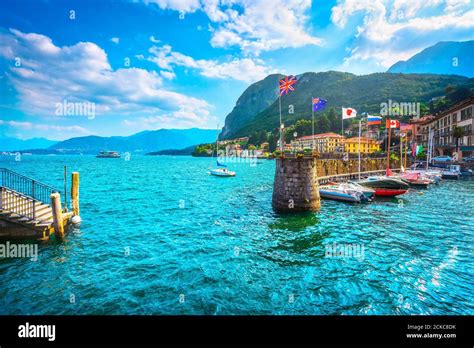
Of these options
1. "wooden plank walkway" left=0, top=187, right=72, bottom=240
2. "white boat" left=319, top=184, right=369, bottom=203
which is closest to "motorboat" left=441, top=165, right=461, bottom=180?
"white boat" left=319, top=184, right=369, bottom=203

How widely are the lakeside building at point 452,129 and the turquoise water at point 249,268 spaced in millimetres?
62713

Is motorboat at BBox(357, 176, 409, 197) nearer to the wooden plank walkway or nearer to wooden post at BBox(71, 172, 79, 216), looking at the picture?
wooden post at BBox(71, 172, 79, 216)

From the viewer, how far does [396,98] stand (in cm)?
18550

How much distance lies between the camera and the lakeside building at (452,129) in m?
68.3

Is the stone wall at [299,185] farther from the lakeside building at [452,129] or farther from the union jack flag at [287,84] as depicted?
the lakeside building at [452,129]

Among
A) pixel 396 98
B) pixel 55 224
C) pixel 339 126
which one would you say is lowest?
A: pixel 55 224

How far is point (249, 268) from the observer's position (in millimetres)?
13688

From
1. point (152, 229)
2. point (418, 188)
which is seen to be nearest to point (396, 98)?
point (418, 188)

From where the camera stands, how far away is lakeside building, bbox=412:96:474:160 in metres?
68.3

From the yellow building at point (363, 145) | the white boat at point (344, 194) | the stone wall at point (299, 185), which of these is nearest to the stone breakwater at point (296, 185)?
the stone wall at point (299, 185)

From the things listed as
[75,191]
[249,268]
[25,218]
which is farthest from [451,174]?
[25,218]

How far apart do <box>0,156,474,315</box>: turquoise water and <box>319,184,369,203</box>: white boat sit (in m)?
6.93
